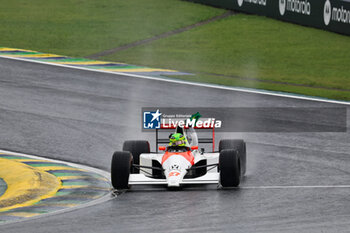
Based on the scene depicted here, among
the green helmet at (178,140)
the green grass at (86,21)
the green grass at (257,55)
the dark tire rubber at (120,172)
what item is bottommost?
the dark tire rubber at (120,172)

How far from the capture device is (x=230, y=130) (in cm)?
2053

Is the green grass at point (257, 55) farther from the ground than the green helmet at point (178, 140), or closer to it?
farther from the ground

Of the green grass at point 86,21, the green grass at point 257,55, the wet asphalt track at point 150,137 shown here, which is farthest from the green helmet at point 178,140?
the green grass at point 86,21

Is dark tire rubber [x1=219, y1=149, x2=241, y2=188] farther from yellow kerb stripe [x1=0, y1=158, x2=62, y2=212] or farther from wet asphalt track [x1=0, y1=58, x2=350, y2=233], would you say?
yellow kerb stripe [x1=0, y1=158, x2=62, y2=212]

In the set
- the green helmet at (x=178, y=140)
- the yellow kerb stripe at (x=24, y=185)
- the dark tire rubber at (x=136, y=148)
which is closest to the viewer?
the yellow kerb stripe at (x=24, y=185)

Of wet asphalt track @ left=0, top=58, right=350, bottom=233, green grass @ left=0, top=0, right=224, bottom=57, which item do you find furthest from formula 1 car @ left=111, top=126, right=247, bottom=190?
green grass @ left=0, top=0, right=224, bottom=57

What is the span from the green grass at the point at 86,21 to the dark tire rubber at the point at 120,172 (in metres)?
16.5

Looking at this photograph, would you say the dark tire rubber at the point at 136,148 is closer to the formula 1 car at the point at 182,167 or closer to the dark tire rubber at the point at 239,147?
the formula 1 car at the point at 182,167

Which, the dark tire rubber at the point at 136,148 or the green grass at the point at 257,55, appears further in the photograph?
the green grass at the point at 257,55

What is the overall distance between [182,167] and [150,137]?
506 centimetres

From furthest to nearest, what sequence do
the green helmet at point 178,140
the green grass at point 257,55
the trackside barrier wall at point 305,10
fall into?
the trackside barrier wall at point 305,10
the green grass at point 257,55
the green helmet at point 178,140

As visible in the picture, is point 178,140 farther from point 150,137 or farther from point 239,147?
point 150,137

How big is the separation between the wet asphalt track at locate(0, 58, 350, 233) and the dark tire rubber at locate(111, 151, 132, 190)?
0.25m

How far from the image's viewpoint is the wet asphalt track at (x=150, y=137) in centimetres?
1252
